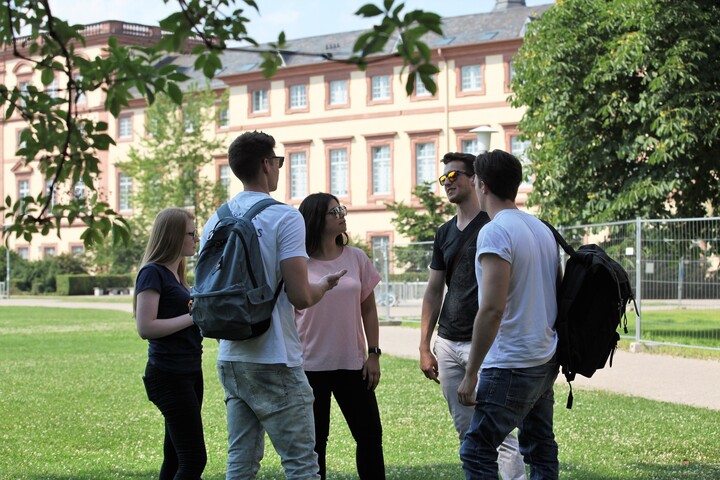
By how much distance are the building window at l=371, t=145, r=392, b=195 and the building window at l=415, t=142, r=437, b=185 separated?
6.01 ft

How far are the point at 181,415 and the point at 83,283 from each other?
194 ft

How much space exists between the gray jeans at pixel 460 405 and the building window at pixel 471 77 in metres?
51.0

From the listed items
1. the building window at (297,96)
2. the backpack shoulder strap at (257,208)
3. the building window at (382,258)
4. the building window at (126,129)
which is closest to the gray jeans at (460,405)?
the backpack shoulder strap at (257,208)

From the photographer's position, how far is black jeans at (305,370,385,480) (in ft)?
19.7

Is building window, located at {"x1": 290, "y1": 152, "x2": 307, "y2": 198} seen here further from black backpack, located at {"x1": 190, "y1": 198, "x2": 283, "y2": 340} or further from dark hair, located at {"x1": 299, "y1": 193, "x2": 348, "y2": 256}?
black backpack, located at {"x1": 190, "y1": 198, "x2": 283, "y2": 340}

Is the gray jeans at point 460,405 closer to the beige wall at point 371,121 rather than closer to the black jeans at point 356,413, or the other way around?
the black jeans at point 356,413

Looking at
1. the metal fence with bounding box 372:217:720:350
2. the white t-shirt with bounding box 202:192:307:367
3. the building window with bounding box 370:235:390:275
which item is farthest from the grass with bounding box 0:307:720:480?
the building window with bounding box 370:235:390:275

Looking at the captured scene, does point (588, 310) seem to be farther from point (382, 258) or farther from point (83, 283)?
point (83, 283)

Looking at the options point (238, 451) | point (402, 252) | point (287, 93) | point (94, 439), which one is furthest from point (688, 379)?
point (287, 93)

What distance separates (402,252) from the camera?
28.3 meters

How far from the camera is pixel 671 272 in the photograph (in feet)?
58.5

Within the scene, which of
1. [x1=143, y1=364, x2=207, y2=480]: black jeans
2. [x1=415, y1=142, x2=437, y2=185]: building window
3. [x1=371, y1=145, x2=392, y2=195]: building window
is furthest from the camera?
[x1=371, y1=145, x2=392, y2=195]: building window

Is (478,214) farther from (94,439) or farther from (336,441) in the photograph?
(94,439)

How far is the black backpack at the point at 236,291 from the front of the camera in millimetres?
4691
